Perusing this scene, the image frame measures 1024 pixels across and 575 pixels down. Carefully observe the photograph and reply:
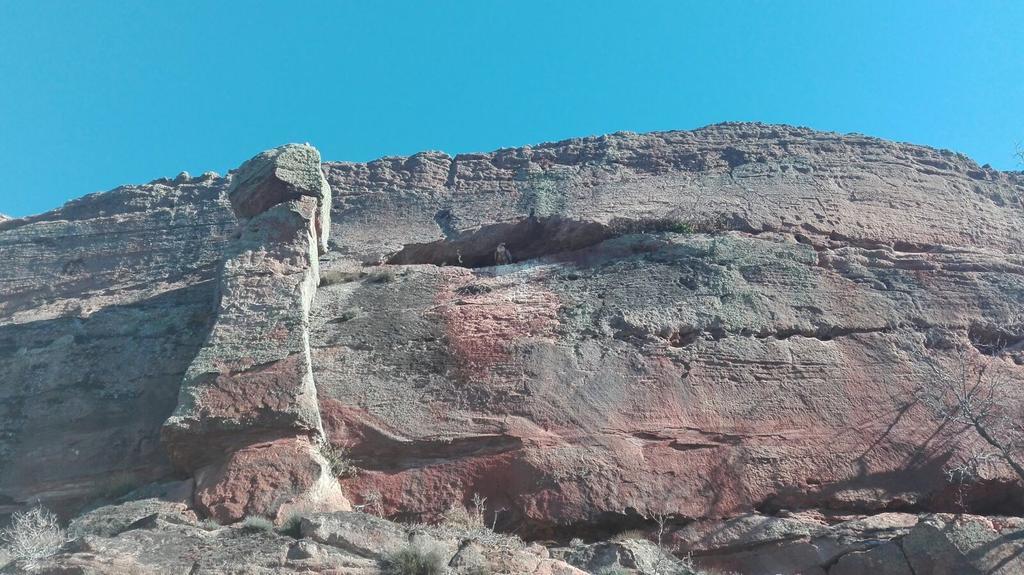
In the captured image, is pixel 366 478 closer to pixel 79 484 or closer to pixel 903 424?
pixel 79 484

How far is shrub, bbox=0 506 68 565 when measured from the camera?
7298 millimetres

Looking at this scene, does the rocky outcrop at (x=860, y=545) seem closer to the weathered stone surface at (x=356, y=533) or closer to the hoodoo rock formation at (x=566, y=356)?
the hoodoo rock formation at (x=566, y=356)

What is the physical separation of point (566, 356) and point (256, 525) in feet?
14.6

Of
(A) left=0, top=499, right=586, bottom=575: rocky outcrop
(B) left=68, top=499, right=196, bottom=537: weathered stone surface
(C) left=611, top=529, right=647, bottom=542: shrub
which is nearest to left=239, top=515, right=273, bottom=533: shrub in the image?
(A) left=0, top=499, right=586, bottom=575: rocky outcrop

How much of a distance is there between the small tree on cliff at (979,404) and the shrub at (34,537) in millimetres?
8983

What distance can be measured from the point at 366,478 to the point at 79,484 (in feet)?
10.9

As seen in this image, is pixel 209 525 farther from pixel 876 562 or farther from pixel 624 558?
pixel 876 562

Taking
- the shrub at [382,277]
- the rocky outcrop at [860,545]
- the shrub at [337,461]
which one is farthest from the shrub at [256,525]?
the shrub at [382,277]

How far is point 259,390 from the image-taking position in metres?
10.0

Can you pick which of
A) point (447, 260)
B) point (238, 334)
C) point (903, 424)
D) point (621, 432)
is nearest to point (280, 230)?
point (238, 334)

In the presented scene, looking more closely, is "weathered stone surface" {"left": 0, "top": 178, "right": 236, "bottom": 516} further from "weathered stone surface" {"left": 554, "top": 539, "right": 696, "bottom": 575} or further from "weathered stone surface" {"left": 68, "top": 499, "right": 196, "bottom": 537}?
"weathered stone surface" {"left": 554, "top": 539, "right": 696, "bottom": 575}

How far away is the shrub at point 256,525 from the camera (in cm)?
818

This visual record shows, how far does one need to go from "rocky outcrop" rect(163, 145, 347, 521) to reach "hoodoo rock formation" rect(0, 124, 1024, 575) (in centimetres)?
3

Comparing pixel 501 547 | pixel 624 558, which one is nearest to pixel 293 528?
pixel 501 547
